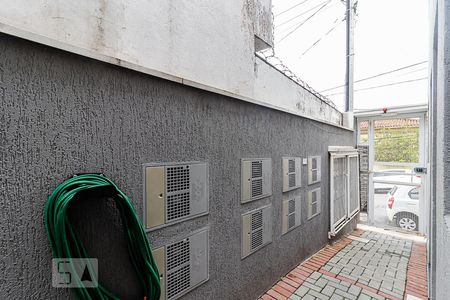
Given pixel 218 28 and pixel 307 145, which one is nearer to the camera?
pixel 218 28

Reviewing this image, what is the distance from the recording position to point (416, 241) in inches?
224

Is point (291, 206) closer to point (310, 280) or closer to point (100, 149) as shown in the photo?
point (310, 280)

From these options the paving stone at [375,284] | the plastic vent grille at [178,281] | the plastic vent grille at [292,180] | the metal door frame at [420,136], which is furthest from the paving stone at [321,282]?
the metal door frame at [420,136]

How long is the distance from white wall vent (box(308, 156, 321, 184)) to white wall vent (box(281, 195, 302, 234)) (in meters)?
0.62

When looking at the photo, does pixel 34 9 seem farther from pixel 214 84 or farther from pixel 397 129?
pixel 397 129

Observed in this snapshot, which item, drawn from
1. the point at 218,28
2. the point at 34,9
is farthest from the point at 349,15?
the point at 34,9

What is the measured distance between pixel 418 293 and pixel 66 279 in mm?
4654

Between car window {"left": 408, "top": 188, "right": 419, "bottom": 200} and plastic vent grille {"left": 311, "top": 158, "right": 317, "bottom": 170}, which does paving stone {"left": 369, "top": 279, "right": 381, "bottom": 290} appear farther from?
car window {"left": 408, "top": 188, "right": 419, "bottom": 200}

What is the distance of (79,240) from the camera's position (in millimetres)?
1334

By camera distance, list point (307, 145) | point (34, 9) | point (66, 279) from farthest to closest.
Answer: point (307, 145)
point (34, 9)
point (66, 279)

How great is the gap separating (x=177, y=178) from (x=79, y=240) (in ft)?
2.77

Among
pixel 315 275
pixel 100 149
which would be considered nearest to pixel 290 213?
pixel 315 275

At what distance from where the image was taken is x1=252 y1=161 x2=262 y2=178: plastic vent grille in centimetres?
288

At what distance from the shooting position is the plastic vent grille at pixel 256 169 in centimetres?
288
